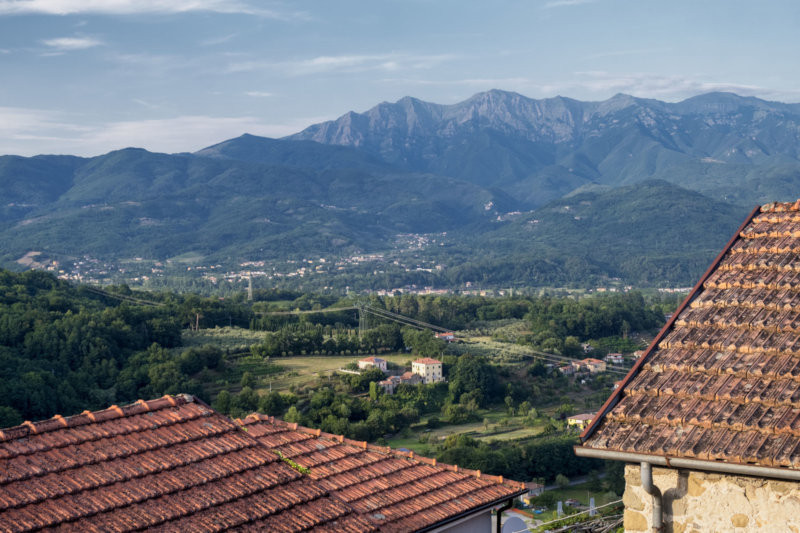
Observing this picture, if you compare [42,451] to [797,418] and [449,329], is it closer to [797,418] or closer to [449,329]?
[797,418]

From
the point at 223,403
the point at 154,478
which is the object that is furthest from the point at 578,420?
the point at 154,478

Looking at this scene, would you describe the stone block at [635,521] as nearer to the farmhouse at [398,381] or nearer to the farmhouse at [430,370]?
the farmhouse at [398,381]

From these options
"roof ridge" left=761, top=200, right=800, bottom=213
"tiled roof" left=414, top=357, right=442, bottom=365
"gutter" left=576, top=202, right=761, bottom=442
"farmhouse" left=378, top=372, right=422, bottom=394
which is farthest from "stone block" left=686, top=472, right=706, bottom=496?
"tiled roof" left=414, top=357, right=442, bottom=365

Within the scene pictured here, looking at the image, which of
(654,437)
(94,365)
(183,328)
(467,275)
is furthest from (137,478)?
(467,275)

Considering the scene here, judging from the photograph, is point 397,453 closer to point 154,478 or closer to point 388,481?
point 388,481

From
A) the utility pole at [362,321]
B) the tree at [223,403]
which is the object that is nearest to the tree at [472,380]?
the utility pole at [362,321]

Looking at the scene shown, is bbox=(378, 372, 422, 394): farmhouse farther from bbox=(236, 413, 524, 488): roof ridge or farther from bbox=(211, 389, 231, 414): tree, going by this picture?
bbox=(236, 413, 524, 488): roof ridge
